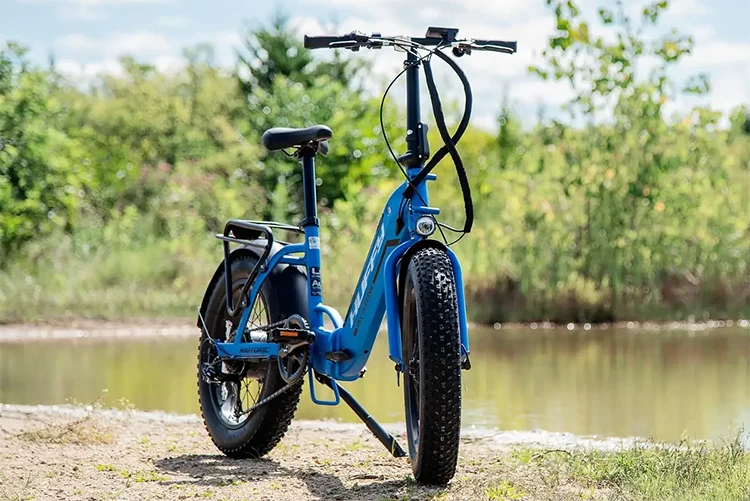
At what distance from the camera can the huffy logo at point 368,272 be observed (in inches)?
179

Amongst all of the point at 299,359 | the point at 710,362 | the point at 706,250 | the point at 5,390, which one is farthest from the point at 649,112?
the point at 299,359

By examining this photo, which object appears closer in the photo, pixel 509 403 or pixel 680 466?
pixel 680 466

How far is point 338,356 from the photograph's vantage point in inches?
184

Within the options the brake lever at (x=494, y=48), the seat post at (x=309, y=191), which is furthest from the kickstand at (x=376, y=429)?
the brake lever at (x=494, y=48)

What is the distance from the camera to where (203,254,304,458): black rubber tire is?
508 cm

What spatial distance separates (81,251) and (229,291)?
993 centimetres

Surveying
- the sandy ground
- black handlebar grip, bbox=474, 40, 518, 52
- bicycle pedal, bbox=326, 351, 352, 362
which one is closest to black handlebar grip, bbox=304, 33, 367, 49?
black handlebar grip, bbox=474, 40, 518, 52

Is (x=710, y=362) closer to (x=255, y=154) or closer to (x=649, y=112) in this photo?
(x=649, y=112)

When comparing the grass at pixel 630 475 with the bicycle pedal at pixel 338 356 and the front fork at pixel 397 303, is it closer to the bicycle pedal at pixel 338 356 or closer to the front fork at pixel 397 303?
the front fork at pixel 397 303

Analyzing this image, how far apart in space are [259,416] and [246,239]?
967 millimetres

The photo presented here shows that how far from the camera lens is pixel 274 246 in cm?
527

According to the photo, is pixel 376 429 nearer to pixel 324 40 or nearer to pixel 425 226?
pixel 425 226

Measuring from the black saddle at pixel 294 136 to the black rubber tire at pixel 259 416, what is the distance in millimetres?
599

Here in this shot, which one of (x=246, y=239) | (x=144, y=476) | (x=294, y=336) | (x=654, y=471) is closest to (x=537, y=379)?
(x=246, y=239)
